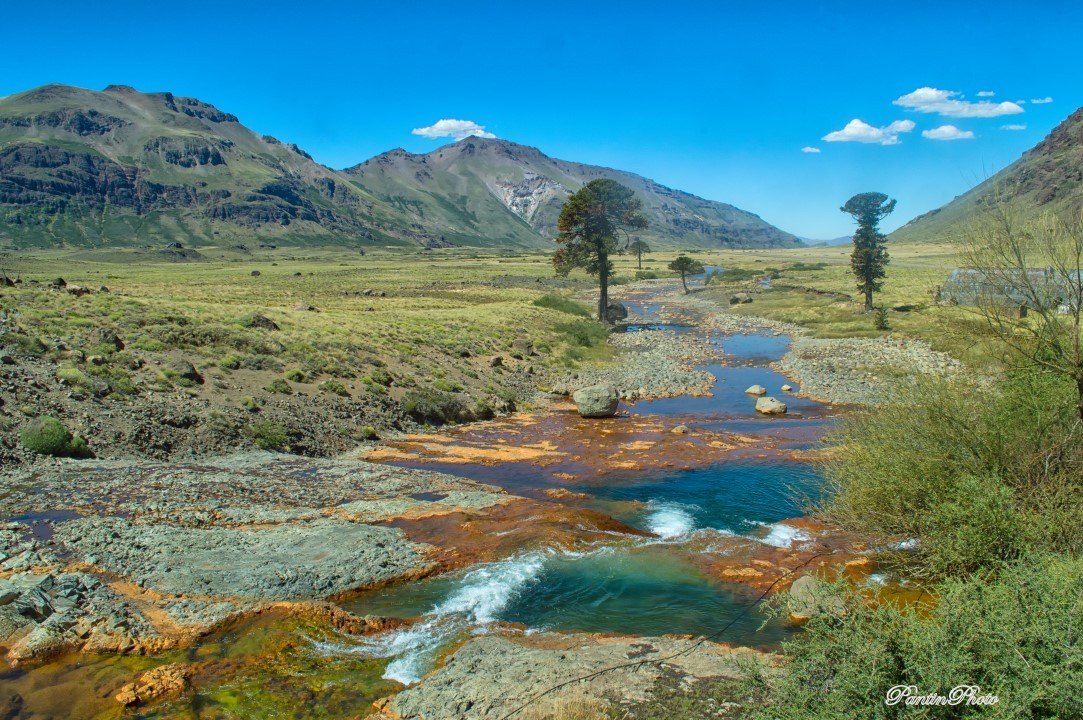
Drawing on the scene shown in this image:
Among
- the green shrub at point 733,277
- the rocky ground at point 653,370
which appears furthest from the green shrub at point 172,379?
the green shrub at point 733,277

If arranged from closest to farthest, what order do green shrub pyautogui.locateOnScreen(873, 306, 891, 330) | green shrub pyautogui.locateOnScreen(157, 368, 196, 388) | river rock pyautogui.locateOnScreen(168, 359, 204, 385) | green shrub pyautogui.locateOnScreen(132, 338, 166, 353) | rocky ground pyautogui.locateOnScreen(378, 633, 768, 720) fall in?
1. rocky ground pyautogui.locateOnScreen(378, 633, 768, 720)
2. green shrub pyautogui.locateOnScreen(157, 368, 196, 388)
3. river rock pyautogui.locateOnScreen(168, 359, 204, 385)
4. green shrub pyautogui.locateOnScreen(132, 338, 166, 353)
5. green shrub pyautogui.locateOnScreen(873, 306, 891, 330)

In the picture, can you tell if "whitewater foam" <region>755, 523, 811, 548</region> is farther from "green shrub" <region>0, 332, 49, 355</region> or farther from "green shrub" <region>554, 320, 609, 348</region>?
"green shrub" <region>554, 320, 609, 348</region>

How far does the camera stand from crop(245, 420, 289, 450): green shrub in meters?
24.4

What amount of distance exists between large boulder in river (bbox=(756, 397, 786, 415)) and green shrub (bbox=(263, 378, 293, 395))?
2370 centimetres

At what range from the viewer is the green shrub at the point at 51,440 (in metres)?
19.6

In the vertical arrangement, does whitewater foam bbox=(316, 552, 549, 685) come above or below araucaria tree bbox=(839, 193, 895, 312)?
below

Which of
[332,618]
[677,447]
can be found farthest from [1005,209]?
[332,618]

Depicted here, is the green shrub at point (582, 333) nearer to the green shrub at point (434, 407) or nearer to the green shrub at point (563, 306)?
the green shrub at point (563, 306)

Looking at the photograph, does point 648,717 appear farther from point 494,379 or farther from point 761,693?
point 494,379

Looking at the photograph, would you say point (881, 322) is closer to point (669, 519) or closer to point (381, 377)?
point (381, 377)

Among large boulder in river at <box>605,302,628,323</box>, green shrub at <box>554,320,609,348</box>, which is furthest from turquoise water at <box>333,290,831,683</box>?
large boulder in river at <box>605,302,628,323</box>

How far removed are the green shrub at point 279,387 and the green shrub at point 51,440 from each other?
27.8ft
